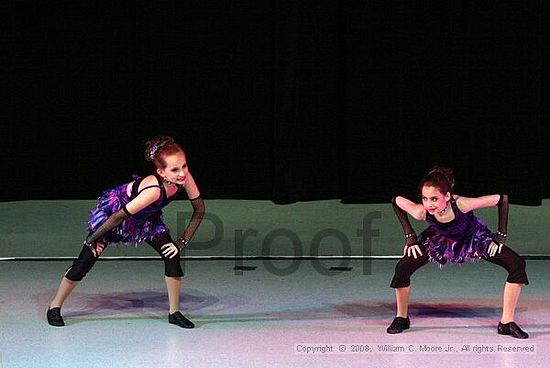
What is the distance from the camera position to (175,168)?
182 inches

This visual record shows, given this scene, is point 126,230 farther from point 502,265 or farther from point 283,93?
point 283,93

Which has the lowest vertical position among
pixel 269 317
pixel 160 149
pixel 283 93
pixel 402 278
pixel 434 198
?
pixel 269 317

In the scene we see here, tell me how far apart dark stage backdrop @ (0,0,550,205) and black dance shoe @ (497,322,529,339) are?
3351 mm

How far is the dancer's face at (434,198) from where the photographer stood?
448 centimetres

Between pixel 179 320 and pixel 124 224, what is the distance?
45cm

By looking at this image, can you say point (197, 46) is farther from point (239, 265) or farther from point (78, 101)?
point (239, 265)

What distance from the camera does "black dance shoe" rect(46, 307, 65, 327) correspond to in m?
4.75

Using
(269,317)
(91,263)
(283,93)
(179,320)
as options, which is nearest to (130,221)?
(91,263)

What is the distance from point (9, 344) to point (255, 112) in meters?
3.79

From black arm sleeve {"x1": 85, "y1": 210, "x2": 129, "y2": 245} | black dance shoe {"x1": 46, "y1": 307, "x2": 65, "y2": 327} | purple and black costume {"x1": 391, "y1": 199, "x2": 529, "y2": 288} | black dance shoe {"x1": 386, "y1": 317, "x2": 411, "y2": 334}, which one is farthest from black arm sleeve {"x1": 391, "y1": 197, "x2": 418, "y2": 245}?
black dance shoe {"x1": 46, "y1": 307, "x2": 65, "y2": 327}

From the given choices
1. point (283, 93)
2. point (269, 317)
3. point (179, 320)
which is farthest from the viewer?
point (283, 93)

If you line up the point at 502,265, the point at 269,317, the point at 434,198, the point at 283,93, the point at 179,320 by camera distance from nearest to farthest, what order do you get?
the point at 434,198, the point at 502,265, the point at 179,320, the point at 269,317, the point at 283,93

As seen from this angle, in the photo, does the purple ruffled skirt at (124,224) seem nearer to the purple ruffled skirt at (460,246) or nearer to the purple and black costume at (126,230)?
the purple and black costume at (126,230)

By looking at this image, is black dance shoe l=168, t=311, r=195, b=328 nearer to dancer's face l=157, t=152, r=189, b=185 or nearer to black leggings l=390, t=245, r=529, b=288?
dancer's face l=157, t=152, r=189, b=185
